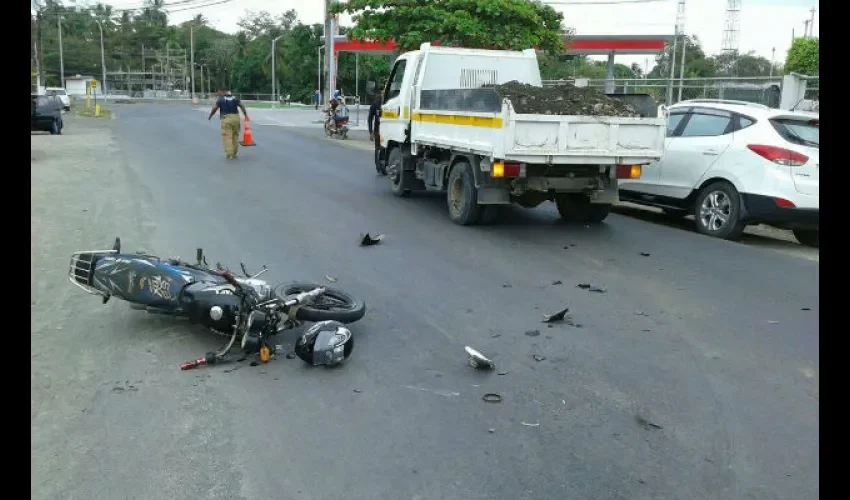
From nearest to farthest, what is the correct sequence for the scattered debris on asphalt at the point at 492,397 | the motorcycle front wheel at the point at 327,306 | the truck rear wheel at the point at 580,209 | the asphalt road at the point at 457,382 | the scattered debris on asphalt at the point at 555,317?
the asphalt road at the point at 457,382, the scattered debris on asphalt at the point at 492,397, the motorcycle front wheel at the point at 327,306, the scattered debris on asphalt at the point at 555,317, the truck rear wheel at the point at 580,209

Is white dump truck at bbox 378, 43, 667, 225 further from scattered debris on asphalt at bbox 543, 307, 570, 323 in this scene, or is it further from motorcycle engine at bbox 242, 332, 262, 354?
motorcycle engine at bbox 242, 332, 262, 354

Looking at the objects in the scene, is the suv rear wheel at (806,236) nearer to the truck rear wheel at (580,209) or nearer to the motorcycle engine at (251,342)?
the truck rear wheel at (580,209)

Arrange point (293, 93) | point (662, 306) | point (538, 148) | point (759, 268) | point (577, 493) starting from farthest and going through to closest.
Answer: point (293, 93) < point (538, 148) < point (759, 268) < point (662, 306) < point (577, 493)

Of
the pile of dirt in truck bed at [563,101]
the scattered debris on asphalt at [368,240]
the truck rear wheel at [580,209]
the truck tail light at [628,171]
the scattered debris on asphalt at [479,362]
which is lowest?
the scattered debris on asphalt at [479,362]

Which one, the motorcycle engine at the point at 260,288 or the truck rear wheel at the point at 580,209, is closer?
the motorcycle engine at the point at 260,288

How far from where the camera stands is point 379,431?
395 centimetres

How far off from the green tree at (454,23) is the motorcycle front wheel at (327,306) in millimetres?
15463

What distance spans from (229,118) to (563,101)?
10.9 meters

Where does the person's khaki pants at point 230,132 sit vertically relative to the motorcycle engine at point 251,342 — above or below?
above

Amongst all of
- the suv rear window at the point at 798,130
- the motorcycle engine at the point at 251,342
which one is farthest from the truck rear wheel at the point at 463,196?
the motorcycle engine at the point at 251,342

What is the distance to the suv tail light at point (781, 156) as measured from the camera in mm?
8797

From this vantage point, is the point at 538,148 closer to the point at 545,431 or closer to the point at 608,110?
the point at 608,110
